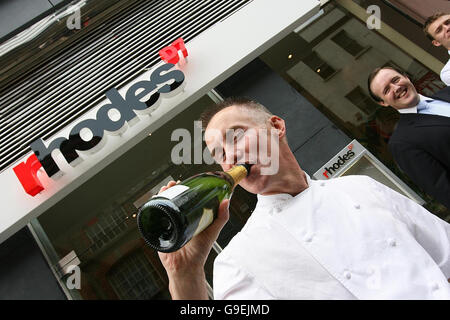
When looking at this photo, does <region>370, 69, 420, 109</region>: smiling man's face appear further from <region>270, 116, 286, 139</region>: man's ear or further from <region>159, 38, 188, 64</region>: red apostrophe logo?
<region>159, 38, 188, 64</region>: red apostrophe logo

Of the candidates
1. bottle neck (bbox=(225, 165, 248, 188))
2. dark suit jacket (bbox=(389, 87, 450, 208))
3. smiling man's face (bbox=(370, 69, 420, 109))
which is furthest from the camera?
smiling man's face (bbox=(370, 69, 420, 109))

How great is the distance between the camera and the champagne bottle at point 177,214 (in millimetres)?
847

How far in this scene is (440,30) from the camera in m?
2.05

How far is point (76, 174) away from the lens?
78.5 inches

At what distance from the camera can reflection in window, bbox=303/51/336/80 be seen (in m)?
2.17

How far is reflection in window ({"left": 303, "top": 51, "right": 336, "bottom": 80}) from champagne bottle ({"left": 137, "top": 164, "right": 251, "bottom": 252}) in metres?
1.38

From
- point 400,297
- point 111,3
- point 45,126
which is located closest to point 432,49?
point 400,297

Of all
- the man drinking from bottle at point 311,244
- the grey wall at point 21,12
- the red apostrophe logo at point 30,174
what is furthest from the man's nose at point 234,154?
the grey wall at point 21,12

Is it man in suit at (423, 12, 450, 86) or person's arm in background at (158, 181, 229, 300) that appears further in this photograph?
man in suit at (423, 12, 450, 86)

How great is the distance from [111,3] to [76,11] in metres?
0.25

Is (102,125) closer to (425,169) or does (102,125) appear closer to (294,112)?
(294,112)

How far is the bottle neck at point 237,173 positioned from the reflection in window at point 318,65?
4.20ft

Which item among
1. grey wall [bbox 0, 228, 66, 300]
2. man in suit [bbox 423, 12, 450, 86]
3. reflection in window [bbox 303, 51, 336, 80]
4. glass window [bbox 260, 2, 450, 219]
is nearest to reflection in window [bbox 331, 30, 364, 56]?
glass window [bbox 260, 2, 450, 219]
